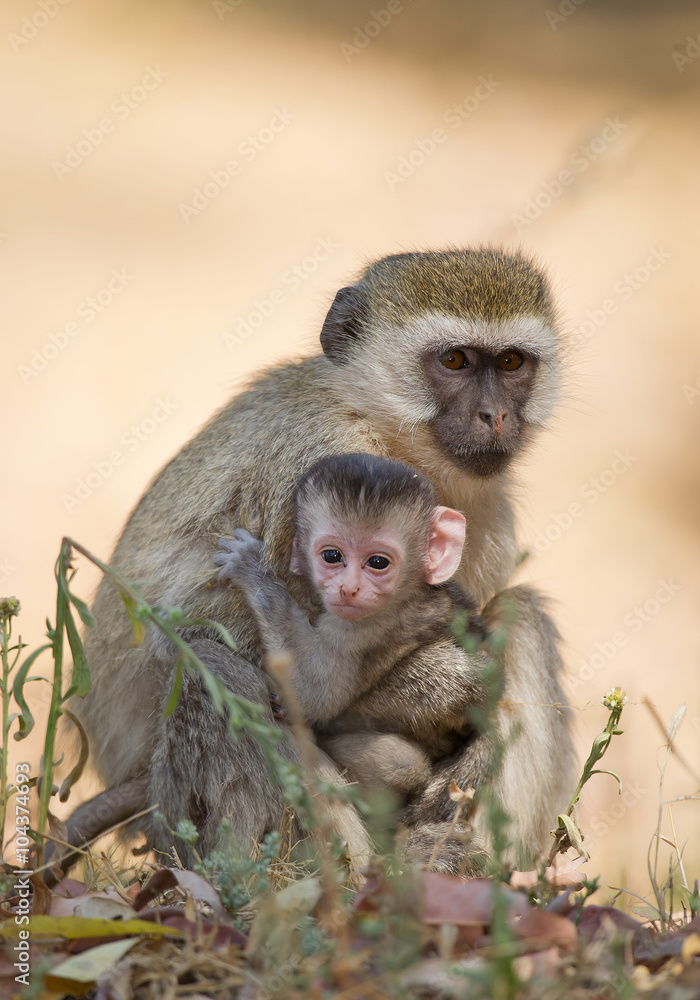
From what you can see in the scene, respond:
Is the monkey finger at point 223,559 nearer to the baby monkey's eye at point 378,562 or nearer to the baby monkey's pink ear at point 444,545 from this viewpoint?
the baby monkey's eye at point 378,562

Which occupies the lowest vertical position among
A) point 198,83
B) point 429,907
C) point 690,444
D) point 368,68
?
point 429,907

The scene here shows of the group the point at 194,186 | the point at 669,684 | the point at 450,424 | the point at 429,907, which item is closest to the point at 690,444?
the point at 669,684

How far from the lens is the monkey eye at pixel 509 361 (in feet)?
13.4

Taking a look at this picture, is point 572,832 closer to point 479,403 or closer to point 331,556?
point 331,556

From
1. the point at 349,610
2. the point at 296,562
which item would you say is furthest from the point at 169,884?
the point at 296,562

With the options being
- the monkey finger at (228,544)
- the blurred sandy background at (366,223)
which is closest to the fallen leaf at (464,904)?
the monkey finger at (228,544)

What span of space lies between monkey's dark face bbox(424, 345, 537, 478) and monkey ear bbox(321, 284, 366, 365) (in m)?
0.41

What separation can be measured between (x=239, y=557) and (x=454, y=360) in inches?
44.9

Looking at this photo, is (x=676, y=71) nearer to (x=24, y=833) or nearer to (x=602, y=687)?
(x=602, y=687)

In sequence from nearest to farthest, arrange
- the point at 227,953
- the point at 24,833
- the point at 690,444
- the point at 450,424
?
the point at 227,953
the point at 24,833
the point at 450,424
the point at 690,444

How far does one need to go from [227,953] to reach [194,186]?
976 centimetres

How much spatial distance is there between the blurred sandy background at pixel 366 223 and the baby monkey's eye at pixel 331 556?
3654 mm

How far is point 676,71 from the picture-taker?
13.3m

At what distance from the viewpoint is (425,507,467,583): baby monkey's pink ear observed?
142 inches
